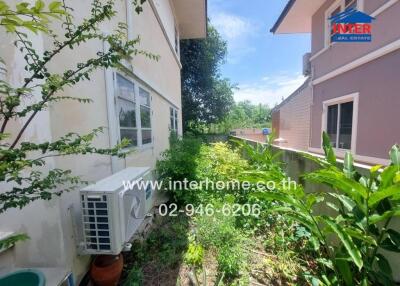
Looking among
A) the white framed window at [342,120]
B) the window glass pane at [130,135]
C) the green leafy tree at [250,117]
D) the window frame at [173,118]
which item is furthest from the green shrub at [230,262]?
the green leafy tree at [250,117]

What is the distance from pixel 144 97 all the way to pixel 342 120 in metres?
5.40

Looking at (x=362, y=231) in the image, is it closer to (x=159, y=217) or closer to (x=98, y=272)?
(x=98, y=272)

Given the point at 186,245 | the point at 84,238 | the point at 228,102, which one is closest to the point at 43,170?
the point at 84,238

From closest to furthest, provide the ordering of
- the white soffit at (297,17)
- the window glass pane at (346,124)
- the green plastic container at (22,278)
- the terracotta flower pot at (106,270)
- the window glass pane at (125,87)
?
the green plastic container at (22,278) < the terracotta flower pot at (106,270) < the window glass pane at (125,87) < the window glass pane at (346,124) < the white soffit at (297,17)

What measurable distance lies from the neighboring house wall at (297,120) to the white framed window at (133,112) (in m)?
6.07

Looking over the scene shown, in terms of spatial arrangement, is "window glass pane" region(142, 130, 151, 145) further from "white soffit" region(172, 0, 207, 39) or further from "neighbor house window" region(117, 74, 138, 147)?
"white soffit" region(172, 0, 207, 39)

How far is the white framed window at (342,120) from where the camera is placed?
17.6 feet

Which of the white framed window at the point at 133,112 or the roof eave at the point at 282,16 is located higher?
the roof eave at the point at 282,16

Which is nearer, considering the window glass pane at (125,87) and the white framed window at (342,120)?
the window glass pane at (125,87)

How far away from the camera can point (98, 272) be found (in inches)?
77.9

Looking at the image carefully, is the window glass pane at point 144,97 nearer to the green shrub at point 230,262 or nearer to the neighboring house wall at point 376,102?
the green shrub at point 230,262

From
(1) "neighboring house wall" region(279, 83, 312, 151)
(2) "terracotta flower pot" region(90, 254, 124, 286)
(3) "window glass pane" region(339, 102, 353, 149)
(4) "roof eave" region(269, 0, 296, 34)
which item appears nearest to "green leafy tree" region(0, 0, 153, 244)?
(2) "terracotta flower pot" region(90, 254, 124, 286)

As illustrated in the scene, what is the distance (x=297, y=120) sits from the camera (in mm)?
9102

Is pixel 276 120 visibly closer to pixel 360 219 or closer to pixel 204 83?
pixel 204 83
